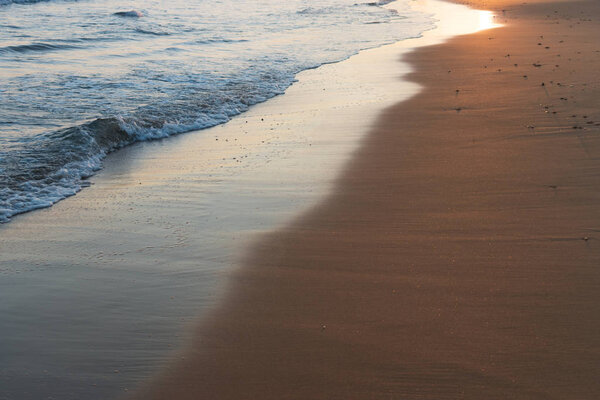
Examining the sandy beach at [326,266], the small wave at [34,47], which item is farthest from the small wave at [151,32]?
the sandy beach at [326,266]

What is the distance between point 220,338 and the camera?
345cm

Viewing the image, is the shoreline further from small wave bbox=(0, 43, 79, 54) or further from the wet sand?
small wave bbox=(0, 43, 79, 54)

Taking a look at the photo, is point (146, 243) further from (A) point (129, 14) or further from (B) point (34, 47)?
(A) point (129, 14)

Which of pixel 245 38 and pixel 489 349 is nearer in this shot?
pixel 489 349

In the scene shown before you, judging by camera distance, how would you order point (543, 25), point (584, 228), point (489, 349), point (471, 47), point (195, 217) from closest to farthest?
point (489, 349) → point (584, 228) → point (195, 217) → point (471, 47) → point (543, 25)

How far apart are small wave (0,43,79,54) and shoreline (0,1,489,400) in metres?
8.88

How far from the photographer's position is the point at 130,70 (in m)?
12.5

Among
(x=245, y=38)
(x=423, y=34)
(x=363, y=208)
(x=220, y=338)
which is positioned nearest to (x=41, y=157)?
(x=363, y=208)

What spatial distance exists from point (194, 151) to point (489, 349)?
4.94m

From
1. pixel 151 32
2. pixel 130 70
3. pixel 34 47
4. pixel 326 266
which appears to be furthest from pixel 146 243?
pixel 151 32

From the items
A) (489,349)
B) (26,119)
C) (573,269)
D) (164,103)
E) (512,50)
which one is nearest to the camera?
(489,349)

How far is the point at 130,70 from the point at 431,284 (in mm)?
10139

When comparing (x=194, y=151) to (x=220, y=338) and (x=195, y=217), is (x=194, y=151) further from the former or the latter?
(x=220, y=338)

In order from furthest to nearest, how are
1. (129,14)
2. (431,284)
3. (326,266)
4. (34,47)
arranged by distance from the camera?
(129,14) → (34,47) → (326,266) → (431,284)
